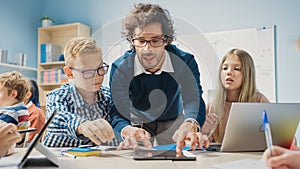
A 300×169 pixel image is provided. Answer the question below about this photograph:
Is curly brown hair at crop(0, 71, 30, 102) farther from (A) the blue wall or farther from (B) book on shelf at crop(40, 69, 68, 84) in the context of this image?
(B) book on shelf at crop(40, 69, 68, 84)

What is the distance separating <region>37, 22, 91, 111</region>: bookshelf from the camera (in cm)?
363

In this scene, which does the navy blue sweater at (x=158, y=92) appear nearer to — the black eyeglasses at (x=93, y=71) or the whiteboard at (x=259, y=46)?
the black eyeglasses at (x=93, y=71)

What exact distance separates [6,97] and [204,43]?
1492mm

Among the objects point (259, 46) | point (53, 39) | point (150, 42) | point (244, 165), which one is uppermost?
point (53, 39)

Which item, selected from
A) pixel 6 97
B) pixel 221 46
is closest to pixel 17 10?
pixel 6 97

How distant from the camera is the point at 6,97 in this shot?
6.40 feet

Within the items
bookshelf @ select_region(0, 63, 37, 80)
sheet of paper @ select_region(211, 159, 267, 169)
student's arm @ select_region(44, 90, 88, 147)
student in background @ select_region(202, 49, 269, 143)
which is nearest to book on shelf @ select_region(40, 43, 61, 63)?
bookshelf @ select_region(0, 63, 37, 80)

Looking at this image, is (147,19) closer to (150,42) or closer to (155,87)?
(150,42)

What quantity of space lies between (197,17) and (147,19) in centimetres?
260

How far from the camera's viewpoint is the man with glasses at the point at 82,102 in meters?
0.83

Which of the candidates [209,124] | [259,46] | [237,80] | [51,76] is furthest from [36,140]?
[51,76]

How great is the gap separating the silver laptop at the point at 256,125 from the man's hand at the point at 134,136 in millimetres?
259

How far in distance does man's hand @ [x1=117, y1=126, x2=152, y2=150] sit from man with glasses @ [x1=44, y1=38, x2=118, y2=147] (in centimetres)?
3

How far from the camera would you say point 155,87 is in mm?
876
